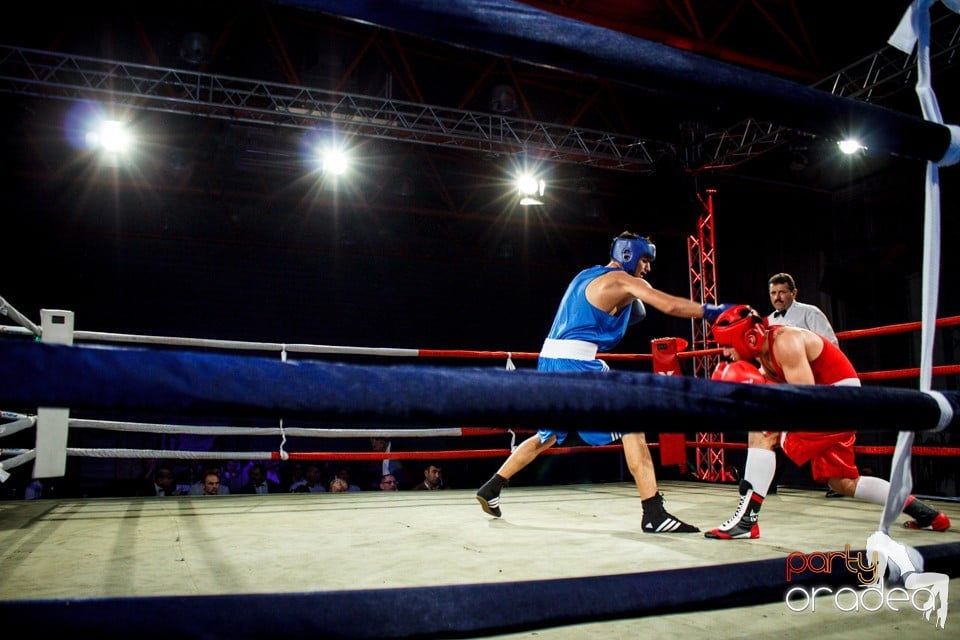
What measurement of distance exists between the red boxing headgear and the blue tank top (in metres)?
0.62

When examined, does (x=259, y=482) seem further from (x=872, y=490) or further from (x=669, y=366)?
(x=872, y=490)

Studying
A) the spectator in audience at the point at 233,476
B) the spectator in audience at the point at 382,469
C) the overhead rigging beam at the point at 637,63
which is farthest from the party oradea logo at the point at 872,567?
the spectator in audience at the point at 233,476

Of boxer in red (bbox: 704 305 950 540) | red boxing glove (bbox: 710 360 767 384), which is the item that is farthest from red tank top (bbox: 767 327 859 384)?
red boxing glove (bbox: 710 360 767 384)

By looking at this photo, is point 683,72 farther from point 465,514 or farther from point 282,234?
point 282,234

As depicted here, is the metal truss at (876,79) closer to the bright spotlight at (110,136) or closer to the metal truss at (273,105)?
the metal truss at (273,105)

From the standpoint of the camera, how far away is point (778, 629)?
1.20 m

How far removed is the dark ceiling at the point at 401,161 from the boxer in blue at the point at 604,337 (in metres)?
3.57

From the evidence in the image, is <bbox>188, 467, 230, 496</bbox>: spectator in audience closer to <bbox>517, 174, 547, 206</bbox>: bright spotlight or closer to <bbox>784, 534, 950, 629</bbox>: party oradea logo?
<bbox>517, 174, 547, 206</bbox>: bright spotlight

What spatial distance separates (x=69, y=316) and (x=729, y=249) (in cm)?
912

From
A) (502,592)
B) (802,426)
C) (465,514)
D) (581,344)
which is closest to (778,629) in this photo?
(802,426)

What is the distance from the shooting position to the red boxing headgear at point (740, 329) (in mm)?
1351

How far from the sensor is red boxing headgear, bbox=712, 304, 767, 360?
1.35 m

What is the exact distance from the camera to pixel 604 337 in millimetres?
2658

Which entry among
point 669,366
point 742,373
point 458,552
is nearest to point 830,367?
point 742,373
